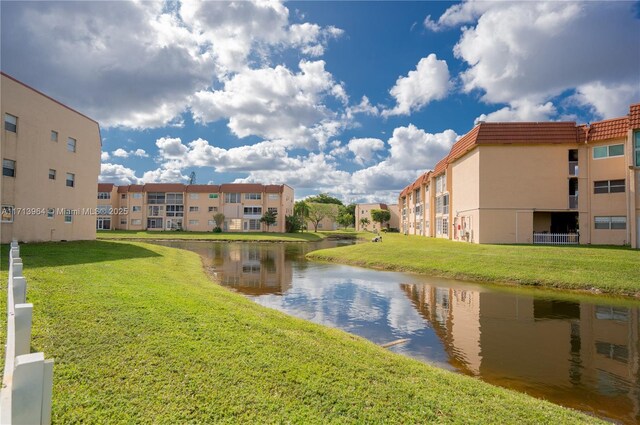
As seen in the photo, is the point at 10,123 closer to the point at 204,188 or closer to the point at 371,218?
the point at 204,188

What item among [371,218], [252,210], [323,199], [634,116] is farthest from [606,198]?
[323,199]

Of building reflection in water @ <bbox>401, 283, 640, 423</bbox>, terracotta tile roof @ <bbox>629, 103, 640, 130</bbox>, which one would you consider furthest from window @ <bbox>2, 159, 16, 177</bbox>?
terracotta tile roof @ <bbox>629, 103, 640, 130</bbox>

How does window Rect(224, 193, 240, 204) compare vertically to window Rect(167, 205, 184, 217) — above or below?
above

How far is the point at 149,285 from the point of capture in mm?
11539

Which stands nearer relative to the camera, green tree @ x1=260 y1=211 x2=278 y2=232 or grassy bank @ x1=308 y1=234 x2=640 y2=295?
grassy bank @ x1=308 y1=234 x2=640 y2=295

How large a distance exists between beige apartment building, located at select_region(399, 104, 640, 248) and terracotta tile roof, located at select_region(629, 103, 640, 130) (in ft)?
0.77

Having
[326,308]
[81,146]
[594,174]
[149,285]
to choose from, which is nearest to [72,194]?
[81,146]

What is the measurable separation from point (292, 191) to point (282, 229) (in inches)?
487

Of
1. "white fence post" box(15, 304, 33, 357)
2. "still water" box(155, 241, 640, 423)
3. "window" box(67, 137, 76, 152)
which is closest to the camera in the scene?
"white fence post" box(15, 304, 33, 357)

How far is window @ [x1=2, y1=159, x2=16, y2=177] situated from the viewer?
Result: 69.8ft

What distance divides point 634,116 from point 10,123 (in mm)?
42832

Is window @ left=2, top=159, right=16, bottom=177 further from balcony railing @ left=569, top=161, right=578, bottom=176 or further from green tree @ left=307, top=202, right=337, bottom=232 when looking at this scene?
green tree @ left=307, top=202, right=337, bottom=232

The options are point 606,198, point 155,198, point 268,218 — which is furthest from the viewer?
point 155,198

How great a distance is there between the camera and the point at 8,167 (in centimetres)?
2156
